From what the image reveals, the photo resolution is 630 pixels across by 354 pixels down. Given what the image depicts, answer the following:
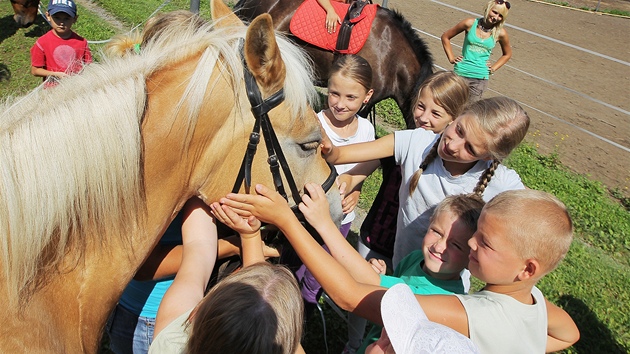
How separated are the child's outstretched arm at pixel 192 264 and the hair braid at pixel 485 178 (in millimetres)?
1215

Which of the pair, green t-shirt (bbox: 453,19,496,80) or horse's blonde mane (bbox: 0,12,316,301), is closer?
horse's blonde mane (bbox: 0,12,316,301)

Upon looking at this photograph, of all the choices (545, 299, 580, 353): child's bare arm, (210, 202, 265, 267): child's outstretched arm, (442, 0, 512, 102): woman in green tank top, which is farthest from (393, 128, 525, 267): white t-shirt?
(442, 0, 512, 102): woman in green tank top

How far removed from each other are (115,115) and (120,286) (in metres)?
0.59

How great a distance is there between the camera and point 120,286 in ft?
5.16

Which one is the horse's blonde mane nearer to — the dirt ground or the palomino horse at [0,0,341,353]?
the palomino horse at [0,0,341,353]

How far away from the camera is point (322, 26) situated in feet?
18.9

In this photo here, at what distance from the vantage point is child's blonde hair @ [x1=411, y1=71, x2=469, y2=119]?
8.96 ft

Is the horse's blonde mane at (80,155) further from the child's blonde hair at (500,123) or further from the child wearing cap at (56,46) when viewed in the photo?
the child wearing cap at (56,46)

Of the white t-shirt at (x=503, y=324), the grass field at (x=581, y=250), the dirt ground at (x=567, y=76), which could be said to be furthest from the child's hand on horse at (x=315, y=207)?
the dirt ground at (x=567, y=76)

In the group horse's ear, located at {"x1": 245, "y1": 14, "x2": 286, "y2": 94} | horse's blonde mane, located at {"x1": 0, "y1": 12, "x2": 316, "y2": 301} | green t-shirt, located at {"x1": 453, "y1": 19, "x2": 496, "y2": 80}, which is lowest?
green t-shirt, located at {"x1": 453, "y1": 19, "x2": 496, "y2": 80}

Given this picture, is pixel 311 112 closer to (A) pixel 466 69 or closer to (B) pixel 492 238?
(B) pixel 492 238

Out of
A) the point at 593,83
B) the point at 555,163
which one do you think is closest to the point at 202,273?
the point at 555,163

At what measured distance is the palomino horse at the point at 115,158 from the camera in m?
1.29

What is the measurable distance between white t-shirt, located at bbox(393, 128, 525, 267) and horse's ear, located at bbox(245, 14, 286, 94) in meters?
1.03
